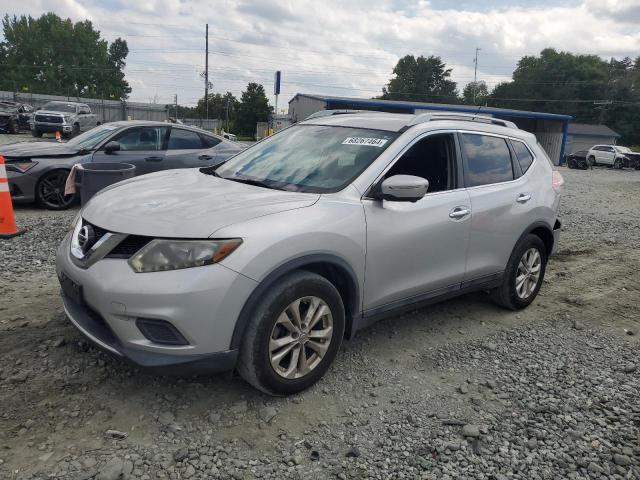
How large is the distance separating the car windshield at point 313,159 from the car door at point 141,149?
4629 mm

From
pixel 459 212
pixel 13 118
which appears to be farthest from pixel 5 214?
pixel 13 118

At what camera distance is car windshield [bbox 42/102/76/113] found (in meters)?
26.3

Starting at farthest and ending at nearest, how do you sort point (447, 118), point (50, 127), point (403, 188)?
point (50, 127) < point (447, 118) < point (403, 188)

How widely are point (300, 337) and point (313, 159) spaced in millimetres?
1372

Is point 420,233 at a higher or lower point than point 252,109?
lower

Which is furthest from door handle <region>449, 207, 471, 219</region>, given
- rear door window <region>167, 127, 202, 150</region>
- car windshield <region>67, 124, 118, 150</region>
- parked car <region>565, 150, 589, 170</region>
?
parked car <region>565, 150, 589, 170</region>

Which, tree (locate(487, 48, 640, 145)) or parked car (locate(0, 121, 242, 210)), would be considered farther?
tree (locate(487, 48, 640, 145))

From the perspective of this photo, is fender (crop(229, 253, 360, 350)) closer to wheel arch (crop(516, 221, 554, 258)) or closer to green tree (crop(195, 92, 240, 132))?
wheel arch (crop(516, 221, 554, 258))

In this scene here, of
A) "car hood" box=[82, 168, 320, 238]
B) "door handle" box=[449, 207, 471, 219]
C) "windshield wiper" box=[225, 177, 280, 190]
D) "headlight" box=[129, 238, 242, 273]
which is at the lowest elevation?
"headlight" box=[129, 238, 242, 273]

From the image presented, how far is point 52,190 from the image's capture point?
26.7 feet

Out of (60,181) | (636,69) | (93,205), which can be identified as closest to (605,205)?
(60,181)

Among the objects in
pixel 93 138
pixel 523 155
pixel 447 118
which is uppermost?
pixel 447 118

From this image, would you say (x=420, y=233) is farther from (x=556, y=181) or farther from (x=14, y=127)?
(x=14, y=127)

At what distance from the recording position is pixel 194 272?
8.94ft
